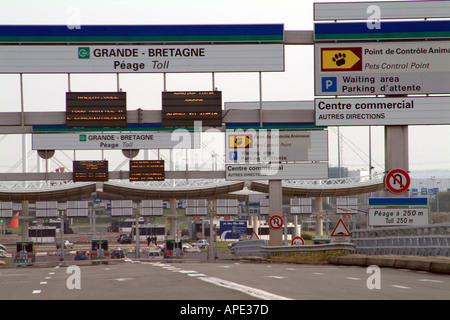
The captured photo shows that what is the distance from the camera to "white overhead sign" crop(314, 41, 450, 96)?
80.6 feet

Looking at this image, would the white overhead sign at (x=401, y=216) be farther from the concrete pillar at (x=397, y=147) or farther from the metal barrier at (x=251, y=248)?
the metal barrier at (x=251, y=248)

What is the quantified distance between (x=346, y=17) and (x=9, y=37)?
461 inches

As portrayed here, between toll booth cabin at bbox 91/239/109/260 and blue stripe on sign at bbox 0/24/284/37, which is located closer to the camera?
blue stripe on sign at bbox 0/24/284/37

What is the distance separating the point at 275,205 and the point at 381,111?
1456 centimetres

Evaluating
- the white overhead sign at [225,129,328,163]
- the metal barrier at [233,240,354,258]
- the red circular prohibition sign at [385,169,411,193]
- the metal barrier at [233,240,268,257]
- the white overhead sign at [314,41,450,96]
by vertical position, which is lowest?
the metal barrier at [233,240,268,257]

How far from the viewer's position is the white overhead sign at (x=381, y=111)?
24828 millimetres

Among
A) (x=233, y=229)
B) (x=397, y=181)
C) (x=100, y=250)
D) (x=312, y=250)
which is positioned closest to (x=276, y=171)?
(x=312, y=250)

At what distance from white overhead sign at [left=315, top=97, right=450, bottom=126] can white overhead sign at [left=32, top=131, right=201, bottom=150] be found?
6.92 m

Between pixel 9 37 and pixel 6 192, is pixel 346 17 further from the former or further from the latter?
pixel 6 192

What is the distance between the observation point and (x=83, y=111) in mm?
26891

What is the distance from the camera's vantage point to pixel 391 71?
24.7 m

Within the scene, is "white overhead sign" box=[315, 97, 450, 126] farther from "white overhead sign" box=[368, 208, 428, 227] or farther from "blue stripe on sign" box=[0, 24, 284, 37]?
"white overhead sign" box=[368, 208, 428, 227]

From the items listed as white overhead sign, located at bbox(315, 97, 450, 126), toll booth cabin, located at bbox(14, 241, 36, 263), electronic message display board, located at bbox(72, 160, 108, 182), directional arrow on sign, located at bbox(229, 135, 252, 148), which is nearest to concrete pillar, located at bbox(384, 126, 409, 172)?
white overhead sign, located at bbox(315, 97, 450, 126)
